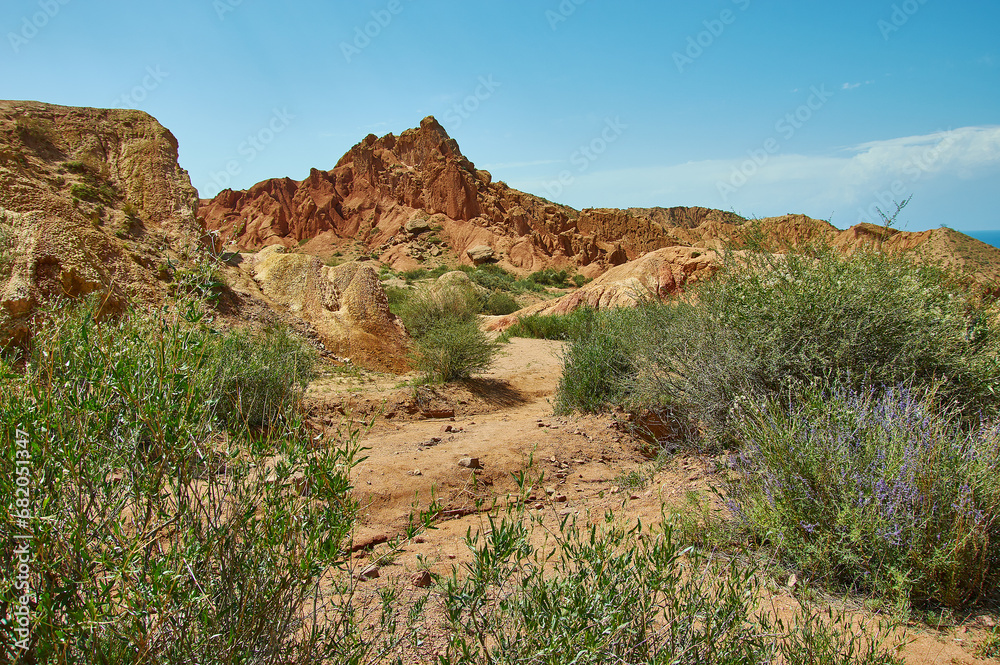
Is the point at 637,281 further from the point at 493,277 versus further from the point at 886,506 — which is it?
the point at 493,277

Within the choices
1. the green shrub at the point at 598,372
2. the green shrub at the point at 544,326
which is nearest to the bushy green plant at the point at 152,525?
the green shrub at the point at 598,372

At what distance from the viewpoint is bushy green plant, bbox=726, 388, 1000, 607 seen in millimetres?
2582

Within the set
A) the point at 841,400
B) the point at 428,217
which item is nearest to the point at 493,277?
the point at 428,217

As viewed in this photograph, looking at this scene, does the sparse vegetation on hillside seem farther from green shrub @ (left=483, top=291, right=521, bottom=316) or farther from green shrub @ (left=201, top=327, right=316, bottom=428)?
green shrub @ (left=483, top=291, right=521, bottom=316)

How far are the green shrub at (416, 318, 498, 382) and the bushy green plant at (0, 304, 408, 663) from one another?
19.6 feet

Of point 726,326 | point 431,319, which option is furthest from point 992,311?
point 431,319

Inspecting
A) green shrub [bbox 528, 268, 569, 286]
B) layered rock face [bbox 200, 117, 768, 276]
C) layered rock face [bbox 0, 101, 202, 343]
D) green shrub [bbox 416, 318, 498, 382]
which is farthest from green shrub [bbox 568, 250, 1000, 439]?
layered rock face [bbox 200, 117, 768, 276]

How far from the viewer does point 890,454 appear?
2.77 metres

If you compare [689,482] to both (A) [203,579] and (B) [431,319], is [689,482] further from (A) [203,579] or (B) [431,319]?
(B) [431,319]

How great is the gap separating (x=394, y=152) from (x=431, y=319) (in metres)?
41.6

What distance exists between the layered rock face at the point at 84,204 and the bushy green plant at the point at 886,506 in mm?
4986

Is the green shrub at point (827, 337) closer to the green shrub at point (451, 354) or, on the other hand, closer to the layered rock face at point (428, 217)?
the green shrub at point (451, 354)

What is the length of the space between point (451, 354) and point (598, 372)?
8.00 feet

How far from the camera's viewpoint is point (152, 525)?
1591mm
